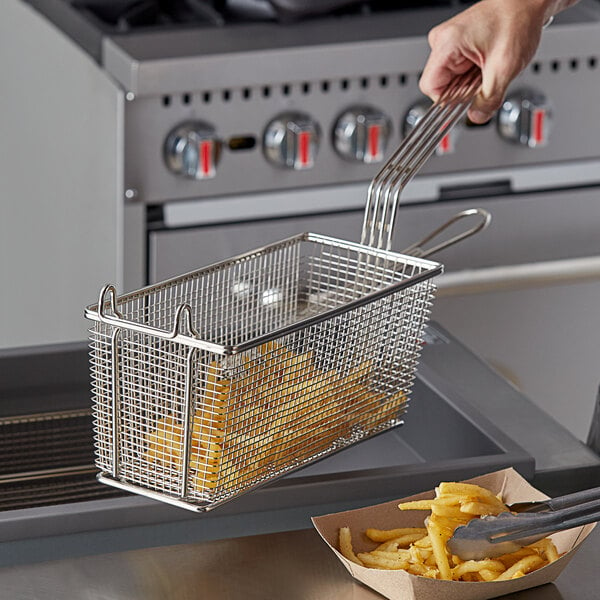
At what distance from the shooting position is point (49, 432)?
4.50 ft

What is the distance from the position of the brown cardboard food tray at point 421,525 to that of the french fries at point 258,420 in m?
0.07

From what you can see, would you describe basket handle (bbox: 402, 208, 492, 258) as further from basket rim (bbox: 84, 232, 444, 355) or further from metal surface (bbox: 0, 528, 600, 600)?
metal surface (bbox: 0, 528, 600, 600)

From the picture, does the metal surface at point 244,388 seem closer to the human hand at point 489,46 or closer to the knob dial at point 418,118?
the human hand at point 489,46

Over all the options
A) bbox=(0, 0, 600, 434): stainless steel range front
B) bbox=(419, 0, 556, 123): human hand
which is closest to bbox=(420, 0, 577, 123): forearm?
bbox=(419, 0, 556, 123): human hand

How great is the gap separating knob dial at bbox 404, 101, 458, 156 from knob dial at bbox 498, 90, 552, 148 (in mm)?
99

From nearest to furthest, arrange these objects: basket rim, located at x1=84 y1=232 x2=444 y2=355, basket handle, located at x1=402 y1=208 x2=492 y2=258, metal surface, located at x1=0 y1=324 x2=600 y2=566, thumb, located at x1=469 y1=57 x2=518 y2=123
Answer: basket rim, located at x1=84 y1=232 x2=444 y2=355 < metal surface, located at x1=0 y1=324 x2=600 y2=566 < basket handle, located at x1=402 y1=208 x2=492 y2=258 < thumb, located at x1=469 y1=57 x2=518 y2=123

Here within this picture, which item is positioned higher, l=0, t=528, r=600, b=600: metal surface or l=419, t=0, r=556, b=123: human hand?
l=419, t=0, r=556, b=123: human hand

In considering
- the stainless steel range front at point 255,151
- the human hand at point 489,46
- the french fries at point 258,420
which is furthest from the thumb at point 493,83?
the stainless steel range front at point 255,151

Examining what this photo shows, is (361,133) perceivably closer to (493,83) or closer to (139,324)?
(493,83)

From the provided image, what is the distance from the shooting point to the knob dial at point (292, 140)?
2.02 meters

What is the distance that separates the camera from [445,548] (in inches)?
40.4

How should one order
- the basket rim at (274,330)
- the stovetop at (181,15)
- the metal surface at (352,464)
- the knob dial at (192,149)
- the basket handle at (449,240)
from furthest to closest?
the stovetop at (181,15) < the knob dial at (192,149) < the basket handle at (449,240) < the metal surface at (352,464) < the basket rim at (274,330)

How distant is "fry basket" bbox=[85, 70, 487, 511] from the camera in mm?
1014

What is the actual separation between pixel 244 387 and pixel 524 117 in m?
1.27
